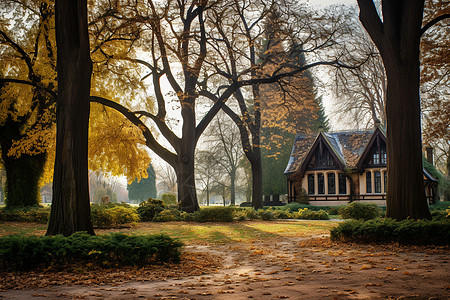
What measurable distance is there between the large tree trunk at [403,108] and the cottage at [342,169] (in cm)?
2000

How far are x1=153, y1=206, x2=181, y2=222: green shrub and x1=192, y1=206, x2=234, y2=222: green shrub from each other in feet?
2.99

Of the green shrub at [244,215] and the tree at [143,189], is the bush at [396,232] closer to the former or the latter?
the green shrub at [244,215]

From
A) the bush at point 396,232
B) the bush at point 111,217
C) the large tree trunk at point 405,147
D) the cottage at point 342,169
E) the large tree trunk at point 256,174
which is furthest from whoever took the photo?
the cottage at point 342,169

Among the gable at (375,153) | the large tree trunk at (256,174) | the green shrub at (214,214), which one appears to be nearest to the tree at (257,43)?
the large tree trunk at (256,174)

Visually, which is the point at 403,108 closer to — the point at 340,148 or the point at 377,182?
the point at 377,182

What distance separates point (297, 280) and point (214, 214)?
13999mm

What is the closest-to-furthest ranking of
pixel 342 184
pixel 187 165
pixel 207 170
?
pixel 187 165
pixel 342 184
pixel 207 170

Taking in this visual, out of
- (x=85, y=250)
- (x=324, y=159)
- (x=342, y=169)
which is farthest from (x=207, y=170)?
(x=85, y=250)

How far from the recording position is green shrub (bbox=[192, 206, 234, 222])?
20.0 metres

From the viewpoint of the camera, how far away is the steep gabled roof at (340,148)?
33562 mm

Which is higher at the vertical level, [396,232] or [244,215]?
[396,232]

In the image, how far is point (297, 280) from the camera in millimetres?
6383

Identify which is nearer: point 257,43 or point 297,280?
point 297,280

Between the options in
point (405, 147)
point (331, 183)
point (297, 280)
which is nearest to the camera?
point (297, 280)
